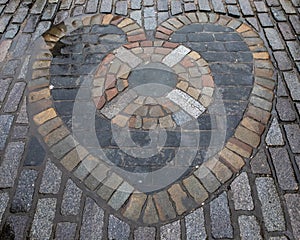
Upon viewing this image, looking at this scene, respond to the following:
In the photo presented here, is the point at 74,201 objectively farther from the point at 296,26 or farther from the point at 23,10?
the point at 296,26

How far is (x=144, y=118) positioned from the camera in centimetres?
339

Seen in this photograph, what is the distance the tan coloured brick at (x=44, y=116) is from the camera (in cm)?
336

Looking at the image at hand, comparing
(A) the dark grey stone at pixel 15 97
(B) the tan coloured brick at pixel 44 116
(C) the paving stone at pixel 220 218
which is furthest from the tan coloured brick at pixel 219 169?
(A) the dark grey stone at pixel 15 97

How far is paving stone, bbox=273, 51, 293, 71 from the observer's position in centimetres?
382

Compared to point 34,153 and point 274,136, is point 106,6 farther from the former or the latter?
point 274,136

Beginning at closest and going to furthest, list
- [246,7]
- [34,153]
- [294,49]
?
[34,153]
[294,49]
[246,7]

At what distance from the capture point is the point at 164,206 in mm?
2791

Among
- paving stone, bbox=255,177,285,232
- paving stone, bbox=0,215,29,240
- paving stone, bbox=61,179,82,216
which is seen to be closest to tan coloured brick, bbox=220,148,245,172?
paving stone, bbox=255,177,285,232

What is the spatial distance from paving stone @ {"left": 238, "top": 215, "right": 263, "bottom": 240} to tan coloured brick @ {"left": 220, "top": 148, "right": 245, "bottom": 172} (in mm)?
439

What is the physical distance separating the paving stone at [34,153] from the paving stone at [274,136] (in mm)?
1987

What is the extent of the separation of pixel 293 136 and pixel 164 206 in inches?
52.9

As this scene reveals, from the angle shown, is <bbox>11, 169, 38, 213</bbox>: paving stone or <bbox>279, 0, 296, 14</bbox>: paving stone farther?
<bbox>279, 0, 296, 14</bbox>: paving stone

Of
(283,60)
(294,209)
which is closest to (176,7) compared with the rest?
(283,60)

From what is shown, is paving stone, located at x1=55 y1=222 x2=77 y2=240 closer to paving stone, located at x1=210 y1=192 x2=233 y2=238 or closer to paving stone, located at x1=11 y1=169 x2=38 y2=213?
paving stone, located at x1=11 y1=169 x2=38 y2=213
